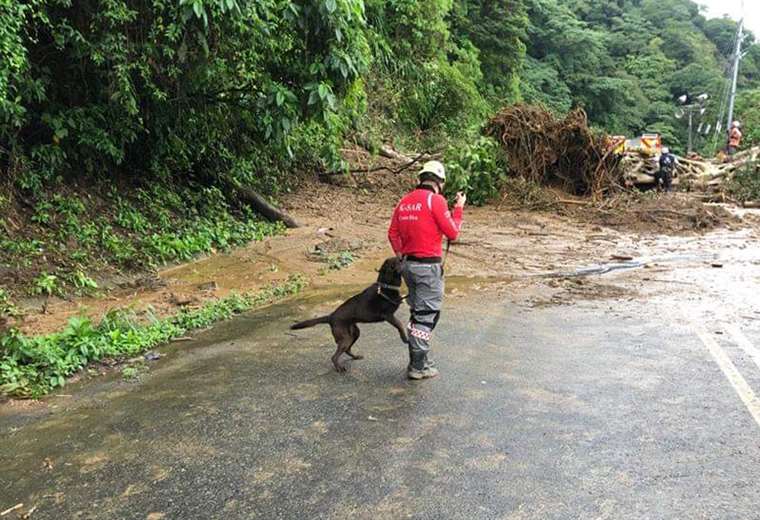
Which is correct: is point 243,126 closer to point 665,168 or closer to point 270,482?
point 270,482

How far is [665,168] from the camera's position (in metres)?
21.4

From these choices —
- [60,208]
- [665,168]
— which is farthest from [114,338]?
[665,168]

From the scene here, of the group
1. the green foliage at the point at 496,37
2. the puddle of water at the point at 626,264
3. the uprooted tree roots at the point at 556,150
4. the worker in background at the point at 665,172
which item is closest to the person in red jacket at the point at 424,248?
the puddle of water at the point at 626,264

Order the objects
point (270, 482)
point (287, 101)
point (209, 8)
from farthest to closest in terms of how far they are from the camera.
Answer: point (287, 101)
point (209, 8)
point (270, 482)

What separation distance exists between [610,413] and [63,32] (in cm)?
811

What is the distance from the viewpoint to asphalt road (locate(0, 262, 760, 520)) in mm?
3584

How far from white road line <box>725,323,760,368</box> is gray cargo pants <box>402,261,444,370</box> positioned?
2954mm

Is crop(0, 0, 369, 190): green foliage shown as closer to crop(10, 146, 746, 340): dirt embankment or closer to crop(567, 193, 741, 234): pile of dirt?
crop(10, 146, 746, 340): dirt embankment

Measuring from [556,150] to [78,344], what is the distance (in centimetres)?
1597

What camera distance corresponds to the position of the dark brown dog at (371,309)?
5.63 m

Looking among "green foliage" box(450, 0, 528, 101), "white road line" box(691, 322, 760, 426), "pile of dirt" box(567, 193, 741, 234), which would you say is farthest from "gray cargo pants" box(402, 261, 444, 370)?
"green foliage" box(450, 0, 528, 101)

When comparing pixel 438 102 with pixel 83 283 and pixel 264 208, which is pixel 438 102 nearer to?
pixel 264 208

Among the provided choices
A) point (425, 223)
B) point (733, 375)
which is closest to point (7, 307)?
point (425, 223)

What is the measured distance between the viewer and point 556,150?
1919cm
